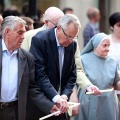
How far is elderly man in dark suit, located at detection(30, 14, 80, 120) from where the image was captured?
637cm

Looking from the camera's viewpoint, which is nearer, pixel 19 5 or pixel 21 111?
pixel 21 111

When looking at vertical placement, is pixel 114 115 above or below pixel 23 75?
below

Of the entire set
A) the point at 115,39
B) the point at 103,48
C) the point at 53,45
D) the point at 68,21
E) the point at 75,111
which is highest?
the point at 68,21

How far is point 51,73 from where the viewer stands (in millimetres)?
6621

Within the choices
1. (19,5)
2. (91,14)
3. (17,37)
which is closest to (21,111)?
(17,37)

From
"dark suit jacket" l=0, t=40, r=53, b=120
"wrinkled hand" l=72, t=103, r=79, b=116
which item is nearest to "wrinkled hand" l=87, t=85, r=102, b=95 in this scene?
"wrinkled hand" l=72, t=103, r=79, b=116

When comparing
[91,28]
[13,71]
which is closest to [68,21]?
[13,71]

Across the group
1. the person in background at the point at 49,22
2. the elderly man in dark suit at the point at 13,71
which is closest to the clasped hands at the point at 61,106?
the elderly man in dark suit at the point at 13,71

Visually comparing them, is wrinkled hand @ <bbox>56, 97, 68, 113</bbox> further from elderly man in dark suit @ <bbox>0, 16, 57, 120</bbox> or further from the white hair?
the white hair

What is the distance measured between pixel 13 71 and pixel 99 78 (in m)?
1.99

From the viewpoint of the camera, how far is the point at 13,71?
6141 millimetres

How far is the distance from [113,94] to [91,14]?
7298mm

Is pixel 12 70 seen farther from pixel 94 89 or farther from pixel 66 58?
pixel 94 89

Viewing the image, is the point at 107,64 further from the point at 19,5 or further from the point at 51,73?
the point at 19,5
